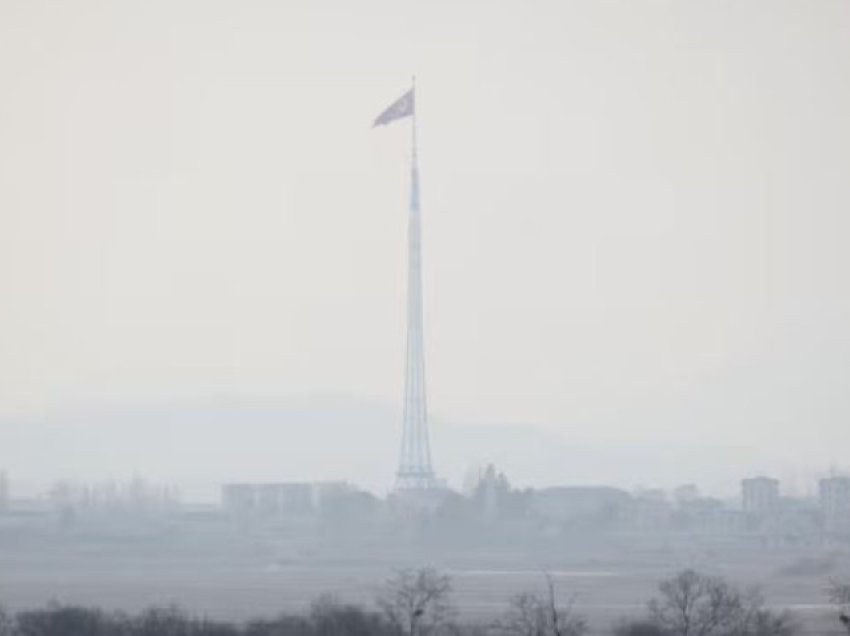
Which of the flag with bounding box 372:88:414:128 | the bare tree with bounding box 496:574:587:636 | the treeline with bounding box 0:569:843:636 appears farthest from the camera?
the flag with bounding box 372:88:414:128

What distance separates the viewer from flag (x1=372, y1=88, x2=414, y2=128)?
400ft

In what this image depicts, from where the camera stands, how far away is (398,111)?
123 m

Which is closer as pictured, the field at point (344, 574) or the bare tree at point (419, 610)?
the bare tree at point (419, 610)

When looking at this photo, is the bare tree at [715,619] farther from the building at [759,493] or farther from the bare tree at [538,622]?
the building at [759,493]

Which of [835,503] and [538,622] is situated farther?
[835,503]

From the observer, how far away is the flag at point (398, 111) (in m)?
122

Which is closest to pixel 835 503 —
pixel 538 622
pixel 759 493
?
pixel 759 493

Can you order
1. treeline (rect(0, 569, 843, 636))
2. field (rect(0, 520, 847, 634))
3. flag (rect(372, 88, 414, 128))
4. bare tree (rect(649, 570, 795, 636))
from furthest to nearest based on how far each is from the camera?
flag (rect(372, 88, 414, 128)), field (rect(0, 520, 847, 634)), bare tree (rect(649, 570, 795, 636)), treeline (rect(0, 569, 843, 636))

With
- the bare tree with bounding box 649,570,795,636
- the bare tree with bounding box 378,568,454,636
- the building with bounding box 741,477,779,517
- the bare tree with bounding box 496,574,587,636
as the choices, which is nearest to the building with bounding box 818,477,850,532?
the building with bounding box 741,477,779,517

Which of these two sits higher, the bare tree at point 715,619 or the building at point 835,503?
the building at point 835,503

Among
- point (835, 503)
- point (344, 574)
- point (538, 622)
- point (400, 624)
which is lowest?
point (538, 622)

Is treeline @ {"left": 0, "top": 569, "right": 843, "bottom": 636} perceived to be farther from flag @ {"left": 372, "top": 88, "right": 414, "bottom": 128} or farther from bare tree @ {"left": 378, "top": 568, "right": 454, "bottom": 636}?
flag @ {"left": 372, "top": 88, "right": 414, "bottom": 128}

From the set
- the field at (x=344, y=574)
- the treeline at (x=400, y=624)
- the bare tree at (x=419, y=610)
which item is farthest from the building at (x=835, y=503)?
the treeline at (x=400, y=624)

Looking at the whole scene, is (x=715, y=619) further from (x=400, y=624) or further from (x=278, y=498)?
(x=278, y=498)
